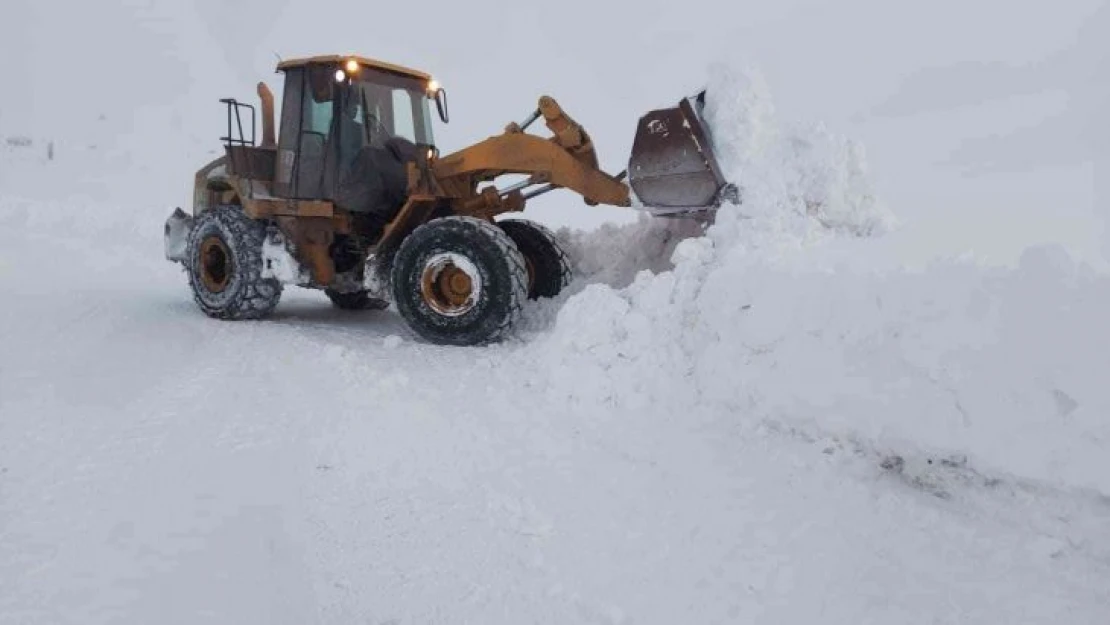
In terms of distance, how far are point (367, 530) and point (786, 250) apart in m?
2.92

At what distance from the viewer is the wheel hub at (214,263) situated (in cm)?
727

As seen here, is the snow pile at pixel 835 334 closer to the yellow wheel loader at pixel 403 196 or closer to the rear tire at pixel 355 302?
the yellow wheel loader at pixel 403 196

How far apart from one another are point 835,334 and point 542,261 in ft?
11.6

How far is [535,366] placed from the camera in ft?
16.5

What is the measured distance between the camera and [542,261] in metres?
6.76

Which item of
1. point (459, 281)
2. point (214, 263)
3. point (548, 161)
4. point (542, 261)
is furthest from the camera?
point (214, 263)

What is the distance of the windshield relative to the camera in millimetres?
6664

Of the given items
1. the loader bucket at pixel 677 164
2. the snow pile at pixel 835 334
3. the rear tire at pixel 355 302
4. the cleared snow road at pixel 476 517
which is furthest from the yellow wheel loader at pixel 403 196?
the cleared snow road at pixel 476 517

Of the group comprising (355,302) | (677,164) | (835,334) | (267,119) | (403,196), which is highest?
(267,119)

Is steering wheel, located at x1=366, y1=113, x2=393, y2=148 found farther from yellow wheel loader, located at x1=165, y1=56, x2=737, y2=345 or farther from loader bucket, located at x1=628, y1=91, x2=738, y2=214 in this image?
loader bucket, located at x1=628, y1=91, x2=738, y2=214

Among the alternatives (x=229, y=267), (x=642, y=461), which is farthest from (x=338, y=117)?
(x=642, y=461)

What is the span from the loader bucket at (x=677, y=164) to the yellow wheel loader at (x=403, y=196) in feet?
0.03

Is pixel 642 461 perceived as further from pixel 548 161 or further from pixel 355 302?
pixel 355 302

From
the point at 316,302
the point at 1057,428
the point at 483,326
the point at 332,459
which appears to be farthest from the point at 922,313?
the point at 316,302
